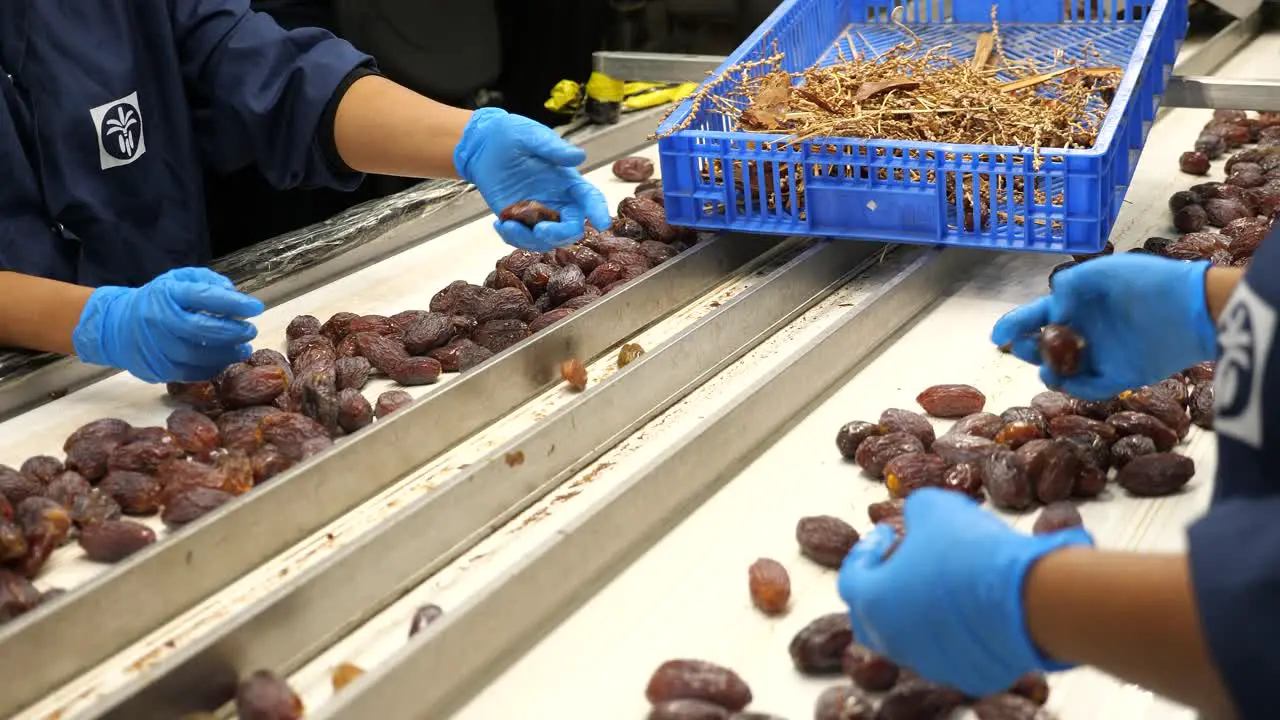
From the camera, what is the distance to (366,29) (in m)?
3.75

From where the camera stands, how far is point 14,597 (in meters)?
1.52

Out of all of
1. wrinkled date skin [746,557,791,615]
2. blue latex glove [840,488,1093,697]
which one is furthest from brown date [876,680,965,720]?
wrinkled date skin [746,557,791,615]

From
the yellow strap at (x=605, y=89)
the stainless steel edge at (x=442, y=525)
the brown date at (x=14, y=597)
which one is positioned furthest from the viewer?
the yellow strap at (x=605, y=89)

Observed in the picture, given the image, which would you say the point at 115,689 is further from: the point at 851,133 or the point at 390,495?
the point at 851,133

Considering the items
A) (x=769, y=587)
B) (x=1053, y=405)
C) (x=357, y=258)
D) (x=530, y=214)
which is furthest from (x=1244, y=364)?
(x=357, y=258)

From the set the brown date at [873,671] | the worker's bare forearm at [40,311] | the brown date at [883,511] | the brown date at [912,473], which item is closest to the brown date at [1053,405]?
the brown date at [912,473]

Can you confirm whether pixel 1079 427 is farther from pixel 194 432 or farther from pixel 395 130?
pixel 395 130

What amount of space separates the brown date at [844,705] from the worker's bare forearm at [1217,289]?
23.7 inches

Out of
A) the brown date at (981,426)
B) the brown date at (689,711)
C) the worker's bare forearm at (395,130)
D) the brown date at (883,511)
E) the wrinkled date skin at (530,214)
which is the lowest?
the brown date at (689,711)

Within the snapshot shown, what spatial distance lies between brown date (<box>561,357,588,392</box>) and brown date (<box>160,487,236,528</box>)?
60 centimetres

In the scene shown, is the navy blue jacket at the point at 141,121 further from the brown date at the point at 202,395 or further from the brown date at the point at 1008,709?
the brown date at the point at 1008,709

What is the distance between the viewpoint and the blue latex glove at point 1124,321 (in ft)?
4.81

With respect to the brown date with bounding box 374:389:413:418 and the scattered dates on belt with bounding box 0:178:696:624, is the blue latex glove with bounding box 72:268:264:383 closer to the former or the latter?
the scattered dates on belt with bounding box 0:178:696:624

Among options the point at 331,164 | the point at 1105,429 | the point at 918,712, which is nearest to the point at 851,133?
the point at 1105,429
